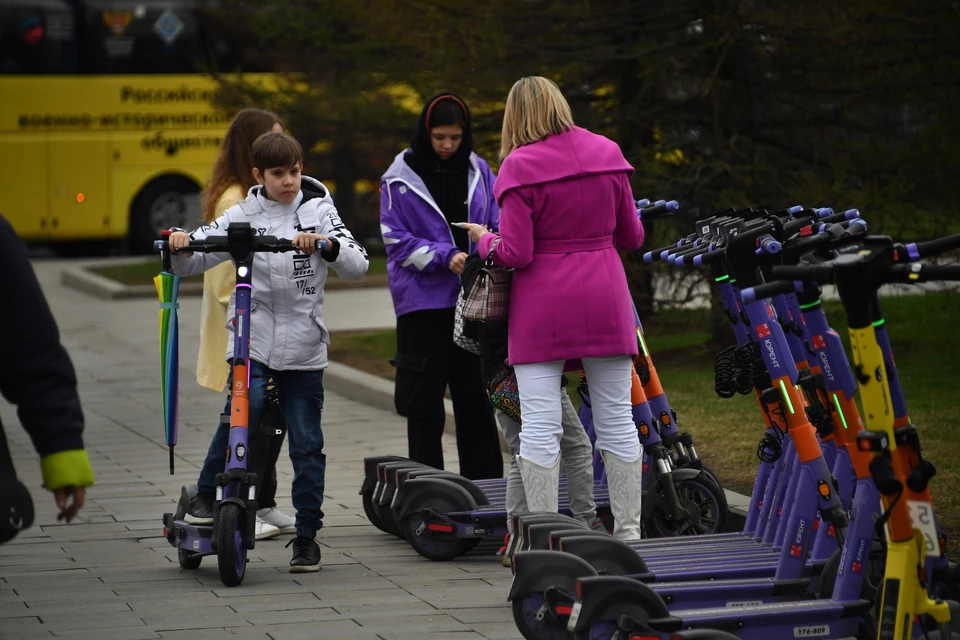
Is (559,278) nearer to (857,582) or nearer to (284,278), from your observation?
(284,278)

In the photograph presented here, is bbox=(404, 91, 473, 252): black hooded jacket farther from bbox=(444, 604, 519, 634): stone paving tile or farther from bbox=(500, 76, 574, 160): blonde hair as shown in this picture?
bbox=(444, 604, 519, 634): stone paving tile

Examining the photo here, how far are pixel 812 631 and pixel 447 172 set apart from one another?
10.3ft

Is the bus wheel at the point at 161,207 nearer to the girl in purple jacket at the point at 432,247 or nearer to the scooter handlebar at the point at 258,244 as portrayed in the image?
the girl in purple jacket at the point at 432,247

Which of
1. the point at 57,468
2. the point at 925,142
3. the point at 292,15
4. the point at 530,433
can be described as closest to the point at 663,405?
the point at 530,433

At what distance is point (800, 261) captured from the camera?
4.52m

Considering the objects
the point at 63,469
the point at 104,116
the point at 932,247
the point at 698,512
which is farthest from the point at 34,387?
the point at 104,116

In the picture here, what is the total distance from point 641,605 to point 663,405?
1996mm

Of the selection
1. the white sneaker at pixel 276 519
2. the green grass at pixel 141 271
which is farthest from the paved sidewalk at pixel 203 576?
the green grass at pixel 141 271

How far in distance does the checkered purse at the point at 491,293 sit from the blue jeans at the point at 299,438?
84 cm

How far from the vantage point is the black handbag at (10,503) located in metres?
3.73

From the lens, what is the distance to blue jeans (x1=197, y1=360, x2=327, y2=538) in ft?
20.5

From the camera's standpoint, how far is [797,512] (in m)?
4.99

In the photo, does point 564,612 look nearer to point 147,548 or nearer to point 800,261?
point 800,261

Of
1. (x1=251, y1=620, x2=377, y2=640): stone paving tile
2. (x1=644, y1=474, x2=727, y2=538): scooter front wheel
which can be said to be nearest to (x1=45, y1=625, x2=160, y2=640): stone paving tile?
(x1=251, y1=620, x2=377, y2=640): stone paving tile
